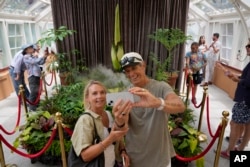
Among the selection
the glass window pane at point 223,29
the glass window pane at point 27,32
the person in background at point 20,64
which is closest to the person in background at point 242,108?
the person in background at point 20,64

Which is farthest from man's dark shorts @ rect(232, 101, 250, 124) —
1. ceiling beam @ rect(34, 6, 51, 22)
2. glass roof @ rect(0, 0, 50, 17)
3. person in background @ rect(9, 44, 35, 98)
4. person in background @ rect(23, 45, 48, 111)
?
ceiling beam @ rect(34, 6, 51, 22)

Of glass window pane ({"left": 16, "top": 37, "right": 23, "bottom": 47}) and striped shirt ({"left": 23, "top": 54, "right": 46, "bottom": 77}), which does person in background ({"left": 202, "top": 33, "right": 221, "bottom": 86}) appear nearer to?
striped shirt ({"left": 23, "top": 54, "right": 46, "bottom": 77})

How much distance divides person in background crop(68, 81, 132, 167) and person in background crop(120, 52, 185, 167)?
11 cm

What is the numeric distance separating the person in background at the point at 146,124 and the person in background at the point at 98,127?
0.11 meters

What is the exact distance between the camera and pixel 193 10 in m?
8.44

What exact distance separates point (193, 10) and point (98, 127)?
27.3 ft

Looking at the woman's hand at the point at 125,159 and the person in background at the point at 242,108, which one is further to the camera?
the person in background at the point at 242,108

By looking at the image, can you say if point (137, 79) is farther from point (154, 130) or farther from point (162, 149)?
point (162, 149)

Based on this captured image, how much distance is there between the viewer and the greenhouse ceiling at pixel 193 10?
557 centimetres

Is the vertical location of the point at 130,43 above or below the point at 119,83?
above

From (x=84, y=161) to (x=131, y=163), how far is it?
34 centimetres

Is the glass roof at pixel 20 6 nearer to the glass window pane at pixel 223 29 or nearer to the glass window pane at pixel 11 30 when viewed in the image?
the glass window pane at pixel 11 30

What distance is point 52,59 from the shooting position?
4.55 m

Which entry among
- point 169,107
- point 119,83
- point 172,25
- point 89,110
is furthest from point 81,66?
point 169,107
